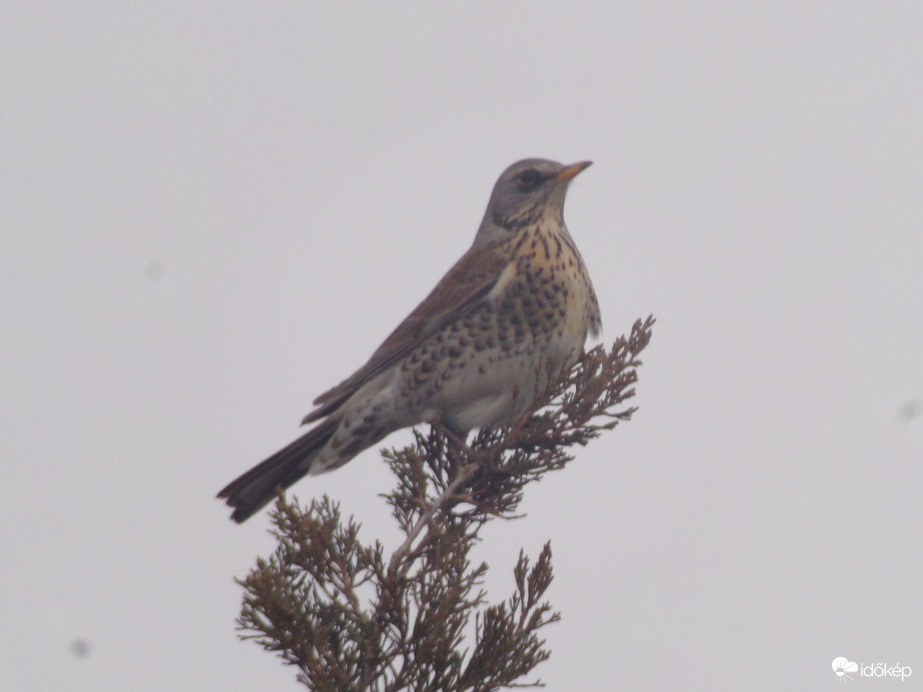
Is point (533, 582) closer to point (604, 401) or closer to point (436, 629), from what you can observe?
point (436, 629)

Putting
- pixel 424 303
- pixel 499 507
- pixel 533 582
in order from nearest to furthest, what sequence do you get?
pixel 533 582 < pixel 499 507 < pixel 424 303

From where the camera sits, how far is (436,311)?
5.24 meters

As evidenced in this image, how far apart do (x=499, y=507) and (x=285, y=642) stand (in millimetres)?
1078

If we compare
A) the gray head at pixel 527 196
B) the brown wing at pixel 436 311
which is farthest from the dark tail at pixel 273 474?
the gray head at pixel 527 196

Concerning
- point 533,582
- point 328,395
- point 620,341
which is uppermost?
point 328,395

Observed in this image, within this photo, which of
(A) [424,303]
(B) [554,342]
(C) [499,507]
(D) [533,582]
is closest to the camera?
(D) [533,582]

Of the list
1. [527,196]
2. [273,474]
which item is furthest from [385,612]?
[527,196]

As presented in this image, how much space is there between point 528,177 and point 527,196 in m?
0.12

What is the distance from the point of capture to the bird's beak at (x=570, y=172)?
5596mm

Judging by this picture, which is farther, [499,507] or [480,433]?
[480,433]

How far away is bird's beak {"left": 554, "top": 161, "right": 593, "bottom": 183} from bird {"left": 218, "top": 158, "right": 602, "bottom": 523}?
434 millimetres

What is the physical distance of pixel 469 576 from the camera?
11.1 feet

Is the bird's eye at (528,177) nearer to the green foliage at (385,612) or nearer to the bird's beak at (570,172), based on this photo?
the bird's beak at (570,172)

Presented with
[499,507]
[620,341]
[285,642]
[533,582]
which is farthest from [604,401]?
[285,642]
